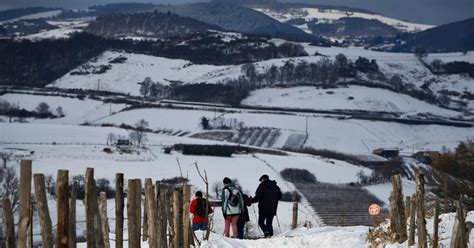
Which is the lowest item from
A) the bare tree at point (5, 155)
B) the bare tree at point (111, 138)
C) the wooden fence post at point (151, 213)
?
the bare tree at point (111, 138)

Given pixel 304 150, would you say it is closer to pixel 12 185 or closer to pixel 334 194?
pixel 334 194

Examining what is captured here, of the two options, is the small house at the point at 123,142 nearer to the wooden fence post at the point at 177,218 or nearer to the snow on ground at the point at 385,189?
the snow on ground at the point at 385,189

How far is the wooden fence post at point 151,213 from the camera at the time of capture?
40.5 feet

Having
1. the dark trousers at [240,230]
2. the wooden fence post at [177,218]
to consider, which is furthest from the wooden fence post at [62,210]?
the dark trousers at [240,230]

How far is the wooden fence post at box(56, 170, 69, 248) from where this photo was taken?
948 cm

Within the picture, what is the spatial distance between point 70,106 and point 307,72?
61.2 metres

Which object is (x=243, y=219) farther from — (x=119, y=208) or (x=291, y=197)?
(x=291, y=197)

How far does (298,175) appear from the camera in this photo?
248ft

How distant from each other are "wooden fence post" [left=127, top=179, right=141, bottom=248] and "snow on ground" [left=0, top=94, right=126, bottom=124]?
107 metres

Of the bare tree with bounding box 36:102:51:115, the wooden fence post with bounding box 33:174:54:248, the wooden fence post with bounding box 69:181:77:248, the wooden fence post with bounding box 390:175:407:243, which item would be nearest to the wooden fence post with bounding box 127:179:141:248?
the wooden fence post with bounding box 69:181:77:248

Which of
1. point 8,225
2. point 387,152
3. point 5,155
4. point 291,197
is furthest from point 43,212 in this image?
point 387,152

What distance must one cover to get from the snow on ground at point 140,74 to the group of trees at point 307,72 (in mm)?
8206

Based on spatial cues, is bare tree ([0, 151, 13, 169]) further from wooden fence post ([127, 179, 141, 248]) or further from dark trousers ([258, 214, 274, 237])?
wooden fence post ([127, 179, 141, 248])

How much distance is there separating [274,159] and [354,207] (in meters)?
24.6
